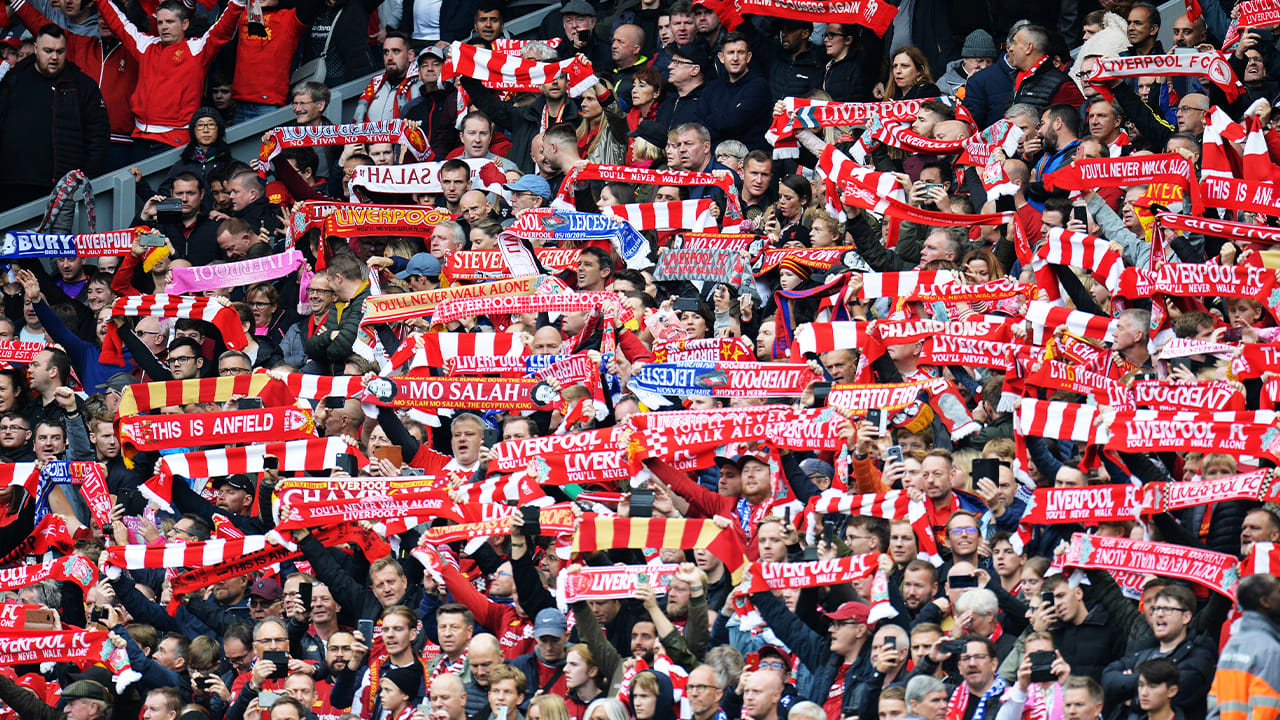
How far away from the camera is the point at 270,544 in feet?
41.9

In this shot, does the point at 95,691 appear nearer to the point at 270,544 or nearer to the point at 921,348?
the point at 270,544

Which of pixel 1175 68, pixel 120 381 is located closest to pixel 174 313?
pixel 120 381

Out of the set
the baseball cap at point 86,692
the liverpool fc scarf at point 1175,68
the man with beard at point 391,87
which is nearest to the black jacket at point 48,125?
the man with beard at point 391,87

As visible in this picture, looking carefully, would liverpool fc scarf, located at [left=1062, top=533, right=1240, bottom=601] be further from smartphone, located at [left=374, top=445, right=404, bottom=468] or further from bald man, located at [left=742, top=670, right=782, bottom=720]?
smartphone, located at [left=374, top=445, right=404, bottom=468]

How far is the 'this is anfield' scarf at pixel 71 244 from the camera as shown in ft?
52.1

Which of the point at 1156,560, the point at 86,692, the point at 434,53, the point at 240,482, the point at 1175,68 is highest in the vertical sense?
the point at 1175,68

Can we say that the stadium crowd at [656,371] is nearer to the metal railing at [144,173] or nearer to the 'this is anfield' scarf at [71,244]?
the 'this is anfield' scarf at [71,244]

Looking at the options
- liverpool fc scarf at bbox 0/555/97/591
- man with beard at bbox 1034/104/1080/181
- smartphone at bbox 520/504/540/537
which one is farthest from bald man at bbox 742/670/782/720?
man with beard at bbox 1034/104/1080/181

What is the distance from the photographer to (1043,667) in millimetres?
10219

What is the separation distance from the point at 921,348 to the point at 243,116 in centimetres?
681

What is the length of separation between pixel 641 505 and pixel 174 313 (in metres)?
4.50

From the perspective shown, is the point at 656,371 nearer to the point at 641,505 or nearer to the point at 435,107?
the point at 641,505

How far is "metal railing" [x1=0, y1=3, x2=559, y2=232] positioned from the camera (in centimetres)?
1711

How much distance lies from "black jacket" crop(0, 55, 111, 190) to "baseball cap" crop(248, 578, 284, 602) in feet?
16.4
